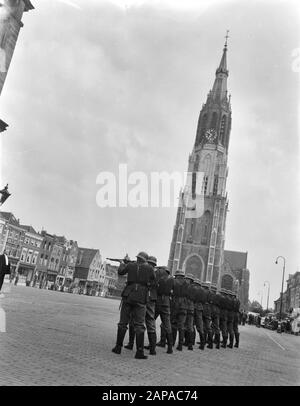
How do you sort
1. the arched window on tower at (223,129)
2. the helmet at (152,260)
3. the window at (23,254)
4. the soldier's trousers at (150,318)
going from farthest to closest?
the arched window on tower at (223,129)
the window at (23,254)
the helmet at (152,260)
the soldier's trousers at (150,318)

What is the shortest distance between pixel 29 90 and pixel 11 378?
29.8 feet

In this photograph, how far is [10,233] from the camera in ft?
167

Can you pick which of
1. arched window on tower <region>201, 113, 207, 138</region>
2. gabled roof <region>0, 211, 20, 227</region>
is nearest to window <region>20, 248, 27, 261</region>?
gabled roof <region>0, 211, 20, 227</region>

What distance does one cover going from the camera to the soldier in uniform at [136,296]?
22.4ft

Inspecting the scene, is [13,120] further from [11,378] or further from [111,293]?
[111,293]

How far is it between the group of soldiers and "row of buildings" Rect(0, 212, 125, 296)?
3095cm

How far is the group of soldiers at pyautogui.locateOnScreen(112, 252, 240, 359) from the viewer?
275 inches

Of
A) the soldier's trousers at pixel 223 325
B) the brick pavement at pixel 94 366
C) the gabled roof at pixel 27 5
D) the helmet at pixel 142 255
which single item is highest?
the gabled roof at pixel 27 5

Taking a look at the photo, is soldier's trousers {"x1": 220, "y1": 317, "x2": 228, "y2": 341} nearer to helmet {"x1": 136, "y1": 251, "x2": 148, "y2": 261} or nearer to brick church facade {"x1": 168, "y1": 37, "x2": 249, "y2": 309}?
helmet {"x1": 136, "y1": 251, "x2": 148, "y2": 261}

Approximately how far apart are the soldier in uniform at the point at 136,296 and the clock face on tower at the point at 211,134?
64.4 meters

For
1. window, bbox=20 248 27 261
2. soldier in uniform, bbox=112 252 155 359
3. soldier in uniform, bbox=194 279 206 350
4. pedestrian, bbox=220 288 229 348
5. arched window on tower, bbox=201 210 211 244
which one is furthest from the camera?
arched window on tower, bbox=201 210 211 244

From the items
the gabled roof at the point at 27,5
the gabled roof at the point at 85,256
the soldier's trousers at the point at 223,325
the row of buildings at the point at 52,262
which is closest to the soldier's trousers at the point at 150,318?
the soldier's trousers at the point at 223,325

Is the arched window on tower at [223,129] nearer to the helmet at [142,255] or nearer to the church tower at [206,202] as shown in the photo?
the church tower at [206,202]
